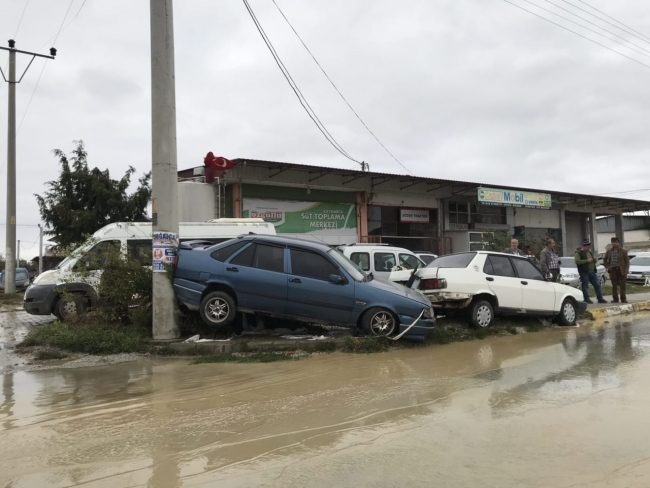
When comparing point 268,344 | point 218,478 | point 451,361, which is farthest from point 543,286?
point 218,478

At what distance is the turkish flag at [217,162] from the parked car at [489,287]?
892 centimetres

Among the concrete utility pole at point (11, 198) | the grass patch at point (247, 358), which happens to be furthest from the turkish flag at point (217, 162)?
the grass patch at point (247, 358)

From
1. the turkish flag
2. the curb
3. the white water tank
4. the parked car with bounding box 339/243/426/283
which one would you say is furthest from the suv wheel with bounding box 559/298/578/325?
the white water tank

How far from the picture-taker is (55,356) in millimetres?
7789

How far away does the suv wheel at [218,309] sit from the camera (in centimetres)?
819

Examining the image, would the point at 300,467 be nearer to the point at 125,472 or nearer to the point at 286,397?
the point at 125,472

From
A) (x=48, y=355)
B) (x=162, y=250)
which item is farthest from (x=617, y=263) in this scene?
(x=48, y=355)

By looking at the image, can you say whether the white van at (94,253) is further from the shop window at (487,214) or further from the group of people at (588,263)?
the shop window at (487,214)

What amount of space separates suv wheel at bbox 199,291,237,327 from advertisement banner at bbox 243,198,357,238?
11.5 m

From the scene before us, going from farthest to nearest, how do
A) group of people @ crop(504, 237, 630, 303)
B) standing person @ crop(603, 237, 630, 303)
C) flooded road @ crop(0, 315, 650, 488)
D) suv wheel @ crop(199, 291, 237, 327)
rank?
standing person @ crop(603, 237, 630, 303), group of people @ crop(504, 237, 630, 303), suv wheel @ crop(199, 291, 237, 327), flooded road @ crop(0, 315, 650, 488)

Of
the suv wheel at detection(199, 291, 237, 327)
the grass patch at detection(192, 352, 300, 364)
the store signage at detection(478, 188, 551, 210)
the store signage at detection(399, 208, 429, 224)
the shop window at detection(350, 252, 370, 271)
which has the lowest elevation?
the grass patch at detection(192, 352, 300, 364)

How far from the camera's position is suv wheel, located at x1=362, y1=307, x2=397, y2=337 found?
831 centimetres

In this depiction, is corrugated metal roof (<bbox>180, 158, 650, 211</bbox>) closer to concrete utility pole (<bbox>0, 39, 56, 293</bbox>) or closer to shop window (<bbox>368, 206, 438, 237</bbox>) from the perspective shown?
shop window (<bbox>368, 206, 438, 237</bbox>)

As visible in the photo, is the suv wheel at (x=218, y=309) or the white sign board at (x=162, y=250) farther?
the white sign board at (x=162, y=250)
